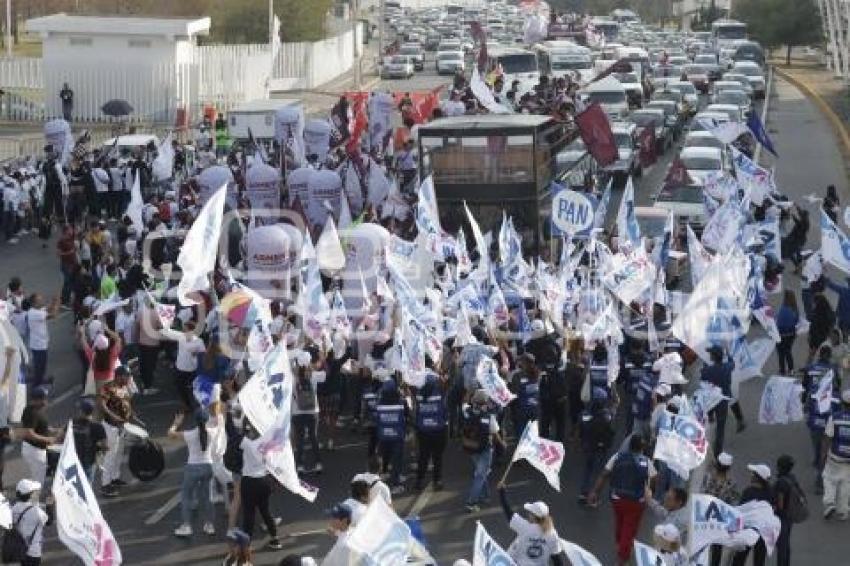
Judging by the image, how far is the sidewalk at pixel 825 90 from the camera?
53191 mm

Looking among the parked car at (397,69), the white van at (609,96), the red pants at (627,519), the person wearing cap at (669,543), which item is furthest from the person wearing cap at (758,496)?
the parked car at (397,69)

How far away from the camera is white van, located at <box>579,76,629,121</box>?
46781 mm

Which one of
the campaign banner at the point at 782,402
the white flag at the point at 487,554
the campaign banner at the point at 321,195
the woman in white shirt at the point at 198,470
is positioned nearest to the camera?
the white flag at the point at 487,554

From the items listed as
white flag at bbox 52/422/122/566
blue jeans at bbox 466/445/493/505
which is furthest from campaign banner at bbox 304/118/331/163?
white flag at bbox 52/422/122/566

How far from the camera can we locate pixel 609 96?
47938 millimetres

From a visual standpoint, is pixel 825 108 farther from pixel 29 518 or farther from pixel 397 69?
pixel 29 518

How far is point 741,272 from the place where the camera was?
2006 centimetres

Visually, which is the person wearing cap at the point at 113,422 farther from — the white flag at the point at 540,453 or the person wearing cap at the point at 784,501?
the person wearing cap at the point at 784,501

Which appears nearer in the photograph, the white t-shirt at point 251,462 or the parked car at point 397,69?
the white t-shirt at point 251,462

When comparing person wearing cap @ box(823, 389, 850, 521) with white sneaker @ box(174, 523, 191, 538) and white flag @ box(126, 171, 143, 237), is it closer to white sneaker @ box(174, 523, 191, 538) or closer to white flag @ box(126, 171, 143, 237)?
white sneaker @ box(174, 523, 191, 538)

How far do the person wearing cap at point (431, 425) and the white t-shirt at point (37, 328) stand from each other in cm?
508

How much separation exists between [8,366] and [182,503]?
3397mm

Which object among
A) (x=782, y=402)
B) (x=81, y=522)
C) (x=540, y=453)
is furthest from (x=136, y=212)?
(x=81, y=522)

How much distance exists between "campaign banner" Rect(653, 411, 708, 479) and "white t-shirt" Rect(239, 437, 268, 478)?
3.34 meters
